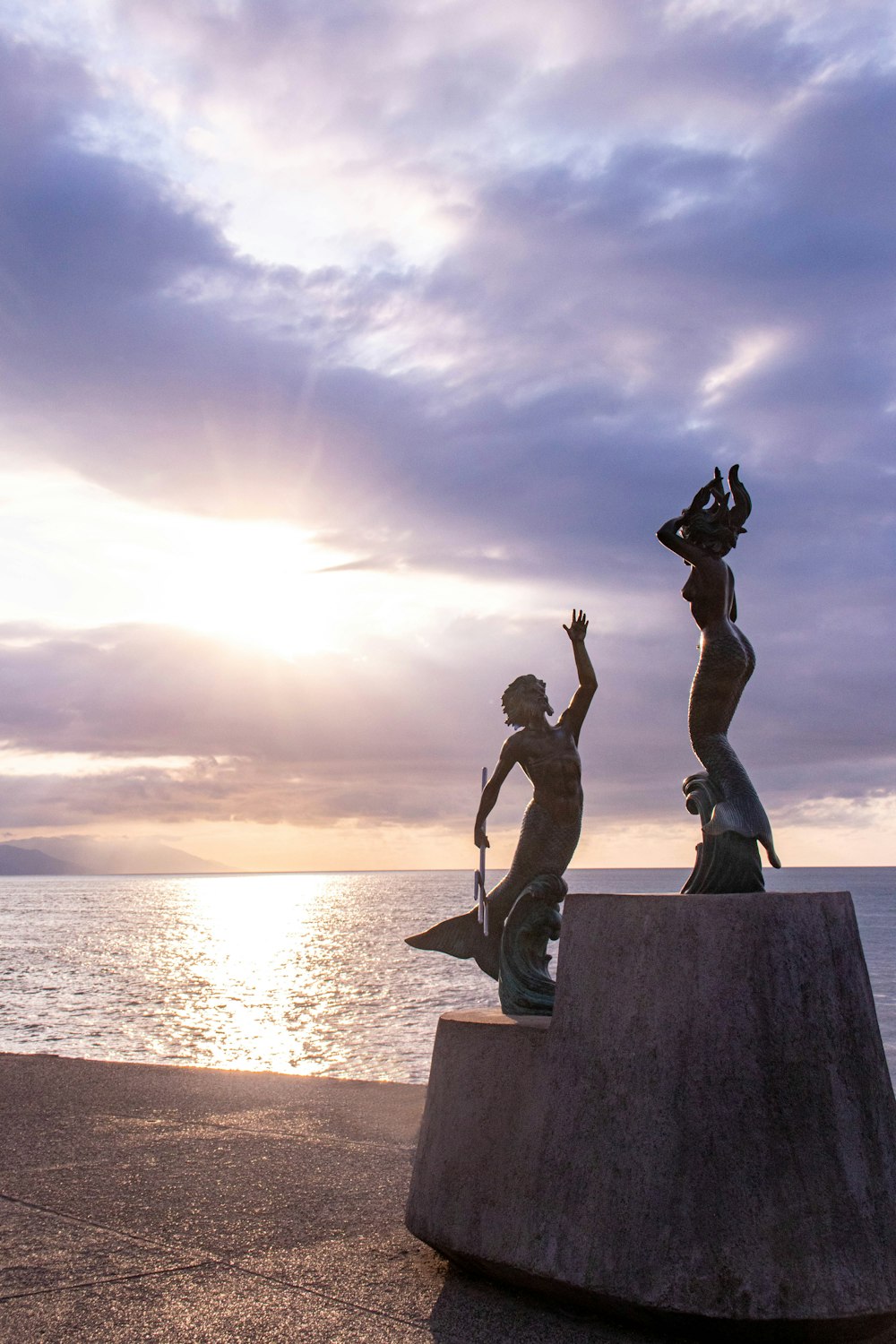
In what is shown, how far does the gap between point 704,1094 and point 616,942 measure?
759mm

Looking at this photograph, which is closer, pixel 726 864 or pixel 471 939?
pixel 726 864

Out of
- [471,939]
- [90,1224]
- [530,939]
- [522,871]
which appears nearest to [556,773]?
[522,871]

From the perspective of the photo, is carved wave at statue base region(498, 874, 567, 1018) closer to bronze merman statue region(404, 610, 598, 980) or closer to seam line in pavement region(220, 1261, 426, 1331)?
bronze merman statue region(404, 610, 598, 980)

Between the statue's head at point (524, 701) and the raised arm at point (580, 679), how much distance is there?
0.17m

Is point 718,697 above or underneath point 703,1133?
above

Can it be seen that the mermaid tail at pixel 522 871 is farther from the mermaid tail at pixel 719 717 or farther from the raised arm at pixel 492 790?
the mermaid tail at pixel 719 717

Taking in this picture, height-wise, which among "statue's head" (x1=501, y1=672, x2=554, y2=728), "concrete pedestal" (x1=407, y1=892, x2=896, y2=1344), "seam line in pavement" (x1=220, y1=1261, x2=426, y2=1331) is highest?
"statue's head" (x1=501, y1=672, x2=554, y2=728)

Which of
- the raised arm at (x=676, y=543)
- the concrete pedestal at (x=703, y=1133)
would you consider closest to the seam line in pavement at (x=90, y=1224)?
the concrete pedestal at (x=703, y=1133)

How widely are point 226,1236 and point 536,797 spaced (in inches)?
120

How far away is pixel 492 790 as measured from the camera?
7.85 metres

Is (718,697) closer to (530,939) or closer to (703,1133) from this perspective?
(530,939)

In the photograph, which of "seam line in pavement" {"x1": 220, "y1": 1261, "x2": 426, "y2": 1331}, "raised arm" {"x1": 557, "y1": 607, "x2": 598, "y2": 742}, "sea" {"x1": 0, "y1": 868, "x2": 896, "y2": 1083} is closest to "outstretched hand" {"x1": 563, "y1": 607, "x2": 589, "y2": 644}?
"raised arm" {"x1": 557, "y1": 607, "x2": 598, "y2": 742}

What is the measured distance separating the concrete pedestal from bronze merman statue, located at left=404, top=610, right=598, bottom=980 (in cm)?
164

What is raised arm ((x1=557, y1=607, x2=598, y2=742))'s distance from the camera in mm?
7684
